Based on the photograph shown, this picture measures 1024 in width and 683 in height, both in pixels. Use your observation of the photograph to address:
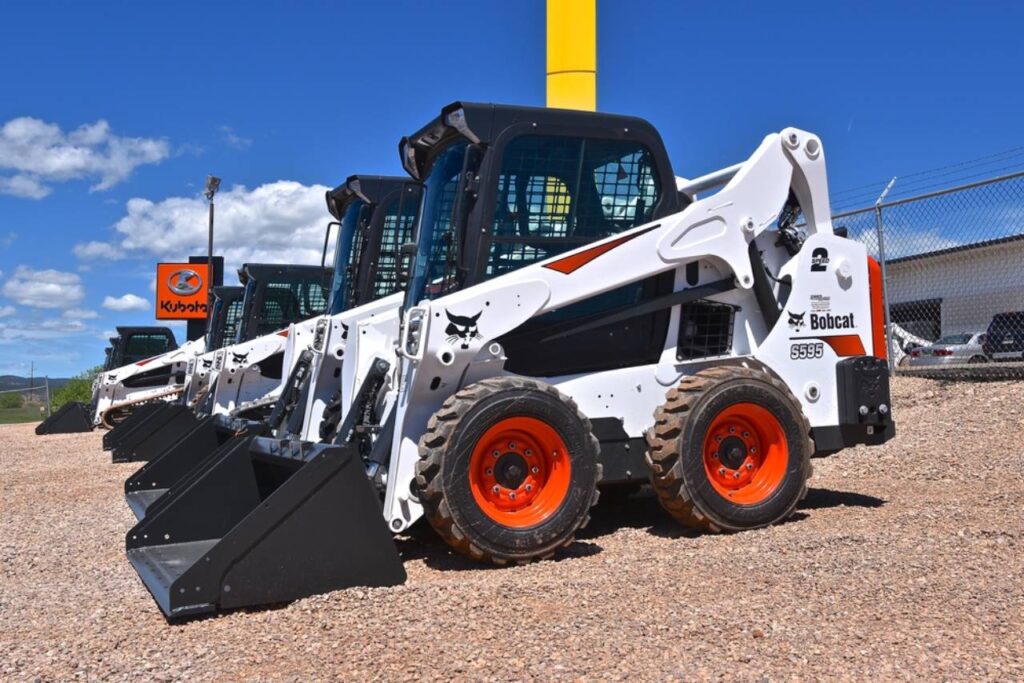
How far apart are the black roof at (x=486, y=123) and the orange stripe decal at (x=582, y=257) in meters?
0.81

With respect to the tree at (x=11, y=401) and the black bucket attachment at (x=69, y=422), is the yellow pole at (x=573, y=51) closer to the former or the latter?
the black bucket attachment at (x=69, y=422)

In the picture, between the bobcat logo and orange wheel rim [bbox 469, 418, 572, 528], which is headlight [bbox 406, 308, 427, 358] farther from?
orange wheel rim [bbox 469, 418, 572, 528]

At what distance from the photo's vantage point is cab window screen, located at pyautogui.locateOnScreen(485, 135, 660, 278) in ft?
21.9

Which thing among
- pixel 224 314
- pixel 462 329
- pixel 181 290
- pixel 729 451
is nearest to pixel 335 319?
pixel 462 329

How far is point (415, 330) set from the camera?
6.23 meters

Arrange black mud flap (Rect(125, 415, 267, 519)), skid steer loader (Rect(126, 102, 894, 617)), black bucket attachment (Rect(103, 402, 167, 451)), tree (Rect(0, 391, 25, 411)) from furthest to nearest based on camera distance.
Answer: tree (Rect(0, 391, 25, 411))
black bucket attachment (Rect(103, 402, 167, 451))
black mud flap (Rect(125, 415, 267, 519))
skid steer loader (Rect(126, 102, 894, 617))

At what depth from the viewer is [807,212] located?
7.71 metres

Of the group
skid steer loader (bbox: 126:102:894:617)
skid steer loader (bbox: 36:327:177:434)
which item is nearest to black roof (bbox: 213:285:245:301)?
skid steer loader (bbox: 36:327:177:434)

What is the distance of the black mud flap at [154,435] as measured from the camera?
1423 cm

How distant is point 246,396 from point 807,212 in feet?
29.0

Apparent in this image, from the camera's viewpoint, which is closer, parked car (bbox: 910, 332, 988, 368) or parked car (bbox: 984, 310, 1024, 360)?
parked car (bbox: 984, 310, 1024, 360)

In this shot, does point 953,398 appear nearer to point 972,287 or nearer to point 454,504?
point 972,287

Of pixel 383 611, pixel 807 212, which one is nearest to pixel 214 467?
pixel 383 611

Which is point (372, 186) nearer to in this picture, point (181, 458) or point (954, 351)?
point (181, 458)
